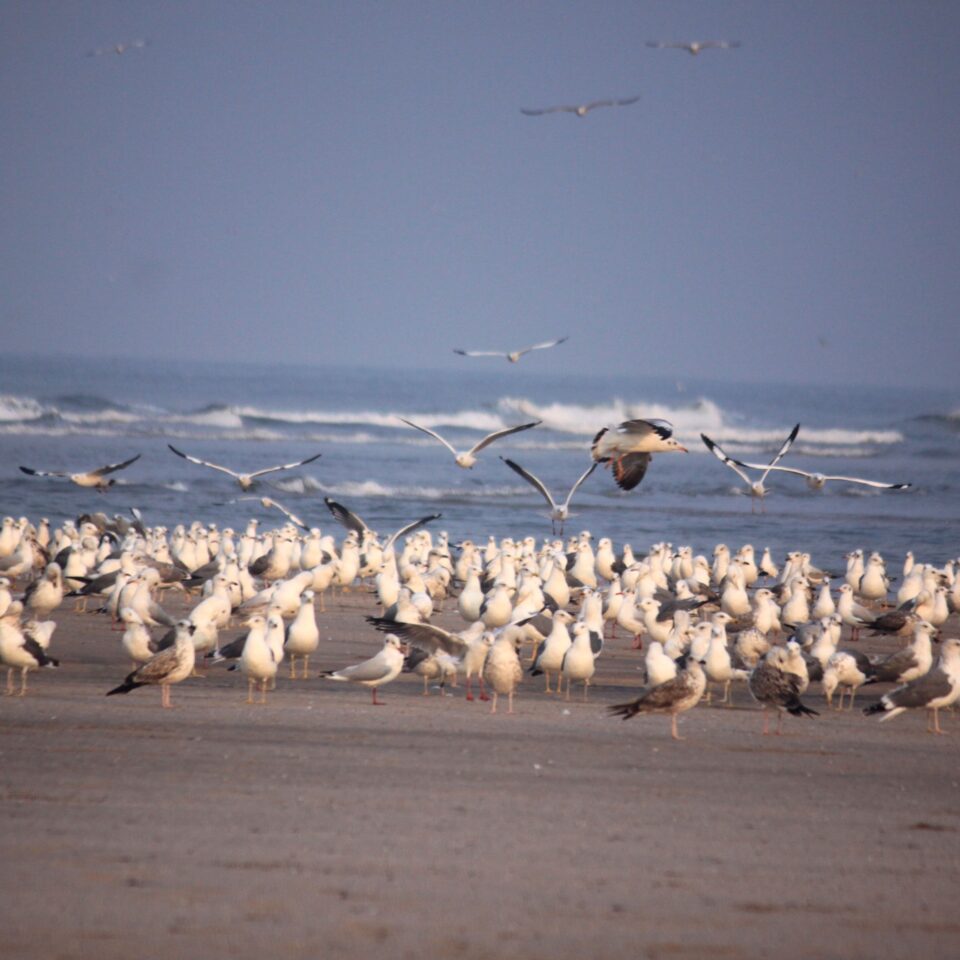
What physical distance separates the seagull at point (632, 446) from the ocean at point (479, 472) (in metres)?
11.3

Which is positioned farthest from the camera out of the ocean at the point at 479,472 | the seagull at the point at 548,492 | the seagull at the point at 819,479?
the ocean at the point at 479,472

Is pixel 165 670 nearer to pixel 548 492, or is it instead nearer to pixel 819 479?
pixel 548 492

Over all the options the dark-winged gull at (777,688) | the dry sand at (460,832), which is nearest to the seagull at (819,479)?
the dark-winged gull at (777,688)

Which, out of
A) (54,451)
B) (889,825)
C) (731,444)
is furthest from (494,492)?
(889,825)

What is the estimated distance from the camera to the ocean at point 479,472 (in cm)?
2864

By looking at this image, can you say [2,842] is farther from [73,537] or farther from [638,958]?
[73,537]

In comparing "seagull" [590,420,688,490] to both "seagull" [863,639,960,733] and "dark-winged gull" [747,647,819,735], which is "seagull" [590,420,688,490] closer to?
"dark-winged gull" [747,647,819,735]

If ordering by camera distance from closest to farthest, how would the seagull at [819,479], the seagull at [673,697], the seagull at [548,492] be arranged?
the seagull at [673,697]
the seagull at [819,479]
the seagull at [548,492]

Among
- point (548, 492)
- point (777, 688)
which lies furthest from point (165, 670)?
point (548, 492)

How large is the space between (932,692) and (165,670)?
537 cm

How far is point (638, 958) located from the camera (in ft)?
18.0

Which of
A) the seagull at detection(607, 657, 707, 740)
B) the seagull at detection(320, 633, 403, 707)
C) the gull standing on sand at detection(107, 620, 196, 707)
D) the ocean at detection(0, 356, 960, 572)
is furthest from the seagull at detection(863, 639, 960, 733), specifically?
the ocean at detection(0, 356, 960, 572)

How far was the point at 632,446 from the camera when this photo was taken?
1298 cm

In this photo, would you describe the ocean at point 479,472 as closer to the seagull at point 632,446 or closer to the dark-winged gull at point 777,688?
the seagull at point 632,446
